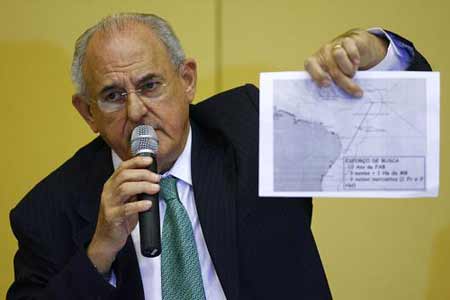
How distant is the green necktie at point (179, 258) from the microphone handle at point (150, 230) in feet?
0.84

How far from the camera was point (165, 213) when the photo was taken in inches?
48.1

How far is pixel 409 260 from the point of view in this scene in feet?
6.38

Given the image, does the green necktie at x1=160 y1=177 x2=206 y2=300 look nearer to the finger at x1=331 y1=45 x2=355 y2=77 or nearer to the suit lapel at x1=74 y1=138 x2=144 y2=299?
the suit lapel at x1=74 y1=138 x2=144 y2=299

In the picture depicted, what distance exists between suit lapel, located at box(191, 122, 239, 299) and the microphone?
23 cm

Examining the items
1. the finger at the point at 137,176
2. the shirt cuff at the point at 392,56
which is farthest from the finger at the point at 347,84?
the finger at the point at 137,176

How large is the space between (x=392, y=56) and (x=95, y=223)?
0.64 m

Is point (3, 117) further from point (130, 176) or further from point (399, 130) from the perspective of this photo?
point (399, 130)

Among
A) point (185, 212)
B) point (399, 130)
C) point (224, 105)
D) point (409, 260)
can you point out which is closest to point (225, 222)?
point (185, 212)

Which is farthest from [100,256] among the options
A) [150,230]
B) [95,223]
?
[150,230]

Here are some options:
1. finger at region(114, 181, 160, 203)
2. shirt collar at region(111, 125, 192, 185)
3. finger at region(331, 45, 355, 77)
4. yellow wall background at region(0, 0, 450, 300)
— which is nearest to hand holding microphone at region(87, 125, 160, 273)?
finger at region(114, 181, 160, 203)

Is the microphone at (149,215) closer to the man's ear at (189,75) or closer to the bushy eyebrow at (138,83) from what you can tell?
the bushy eyebrow at (138,83)

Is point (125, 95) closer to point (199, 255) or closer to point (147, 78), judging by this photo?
point (147, 78)

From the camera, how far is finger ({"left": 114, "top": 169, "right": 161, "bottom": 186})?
95 centimetres

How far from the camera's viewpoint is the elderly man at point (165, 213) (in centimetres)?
117
